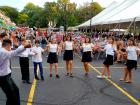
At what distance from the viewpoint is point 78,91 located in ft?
40.1

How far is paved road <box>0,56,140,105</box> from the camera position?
416 inches

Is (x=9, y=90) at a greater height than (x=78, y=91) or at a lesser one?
greater

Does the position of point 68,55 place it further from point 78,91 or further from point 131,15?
point 131,15

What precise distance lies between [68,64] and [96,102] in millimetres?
6210

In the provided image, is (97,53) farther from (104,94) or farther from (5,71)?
(5,71)

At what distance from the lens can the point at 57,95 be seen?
11.4 m

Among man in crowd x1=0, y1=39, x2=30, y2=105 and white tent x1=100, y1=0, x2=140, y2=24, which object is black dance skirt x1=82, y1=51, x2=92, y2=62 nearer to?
white tent x1=100, y1=0, x2=140, y2=24

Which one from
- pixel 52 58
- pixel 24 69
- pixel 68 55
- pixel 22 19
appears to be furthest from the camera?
pixel 22 19

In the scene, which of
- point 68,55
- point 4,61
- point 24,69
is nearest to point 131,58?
point 68,55

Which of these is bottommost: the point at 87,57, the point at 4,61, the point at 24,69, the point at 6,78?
the point at 24,69

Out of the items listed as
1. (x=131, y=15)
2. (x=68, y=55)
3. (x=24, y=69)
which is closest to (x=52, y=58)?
(x=68, y=55)

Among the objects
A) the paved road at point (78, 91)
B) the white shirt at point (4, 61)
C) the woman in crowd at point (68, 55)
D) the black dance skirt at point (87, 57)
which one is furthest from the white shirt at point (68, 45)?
the white shirt at point (4, 61)

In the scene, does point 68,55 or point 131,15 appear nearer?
point 68,55

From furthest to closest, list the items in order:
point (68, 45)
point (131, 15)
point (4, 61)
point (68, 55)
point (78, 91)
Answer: point (131, 15) → point (68, 45) → point (68, 55) → point (78, 91) → point (4, 61)
